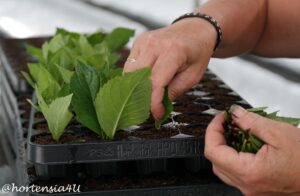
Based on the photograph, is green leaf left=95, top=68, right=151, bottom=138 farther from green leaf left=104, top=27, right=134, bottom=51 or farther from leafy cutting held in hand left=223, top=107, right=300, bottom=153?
green leaf left=104, top=27, right=134, bottom=51

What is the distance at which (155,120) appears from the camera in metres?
0.85

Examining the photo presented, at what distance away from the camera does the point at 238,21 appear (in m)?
1.10

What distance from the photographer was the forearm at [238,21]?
1.05 metres

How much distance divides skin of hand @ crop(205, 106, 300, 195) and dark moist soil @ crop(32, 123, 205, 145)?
0.14 meters

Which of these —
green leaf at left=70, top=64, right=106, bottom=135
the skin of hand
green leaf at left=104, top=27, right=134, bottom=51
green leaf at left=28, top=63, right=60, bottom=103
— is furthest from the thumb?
green leaf at left=104, top=27, right=134, bottom=51

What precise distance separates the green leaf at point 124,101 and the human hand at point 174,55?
0.04m

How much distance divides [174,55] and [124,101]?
139mm

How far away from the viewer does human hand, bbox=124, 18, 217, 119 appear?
2.67 feet

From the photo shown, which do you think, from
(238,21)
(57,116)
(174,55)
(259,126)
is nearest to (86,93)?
(57,116)

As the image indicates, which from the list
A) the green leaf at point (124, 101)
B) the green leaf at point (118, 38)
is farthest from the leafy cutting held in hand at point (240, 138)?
the green leaf at point (118, 38)

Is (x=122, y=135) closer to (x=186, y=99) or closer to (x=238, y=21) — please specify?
(x=186, y=99)

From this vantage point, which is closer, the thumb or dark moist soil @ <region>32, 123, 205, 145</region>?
the thumb

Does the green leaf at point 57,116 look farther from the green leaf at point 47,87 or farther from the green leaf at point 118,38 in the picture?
the green leaf at point 118,38

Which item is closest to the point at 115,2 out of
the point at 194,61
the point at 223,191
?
the point at 194,61
